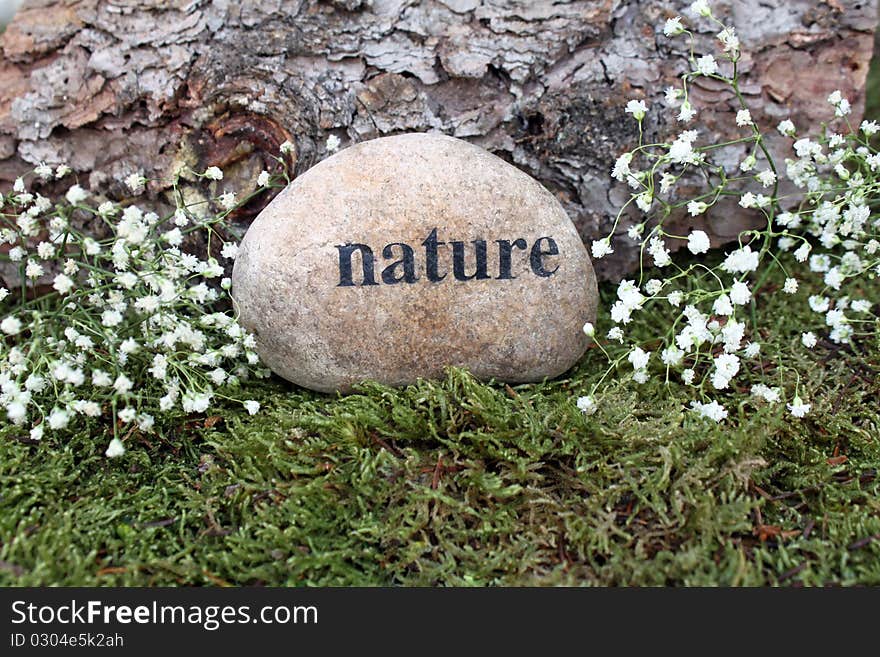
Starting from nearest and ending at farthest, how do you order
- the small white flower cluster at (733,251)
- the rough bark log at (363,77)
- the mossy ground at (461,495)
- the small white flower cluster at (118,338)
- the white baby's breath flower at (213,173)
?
the mossy ground at (461,495)
the small white flower cluster at (118,338)
the small white flower cluster at (733,251)
the white baby's breath flower at (213,173)
the rough bark log at (363,77)

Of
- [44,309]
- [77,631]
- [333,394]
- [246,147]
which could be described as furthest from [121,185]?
[77,631]

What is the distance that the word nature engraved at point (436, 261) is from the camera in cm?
222

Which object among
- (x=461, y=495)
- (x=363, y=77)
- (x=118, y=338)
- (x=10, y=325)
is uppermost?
(x=363, y=77)

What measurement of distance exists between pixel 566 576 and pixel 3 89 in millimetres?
2619

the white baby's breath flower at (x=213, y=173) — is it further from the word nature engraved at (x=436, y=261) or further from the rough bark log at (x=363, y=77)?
the word nature engraved at (x=436, y=261)

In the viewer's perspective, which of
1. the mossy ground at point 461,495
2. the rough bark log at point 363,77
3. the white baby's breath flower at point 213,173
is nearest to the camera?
the mossy ground at point 461,495

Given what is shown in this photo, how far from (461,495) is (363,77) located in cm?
162

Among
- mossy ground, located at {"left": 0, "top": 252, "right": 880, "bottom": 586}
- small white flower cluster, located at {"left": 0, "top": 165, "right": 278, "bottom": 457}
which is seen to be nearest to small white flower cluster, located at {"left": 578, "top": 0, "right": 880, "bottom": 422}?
mossy ground, located at {"left": 0, "top": 252, "right": 880, "bottom": 586}

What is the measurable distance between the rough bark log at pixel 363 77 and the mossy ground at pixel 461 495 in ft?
3.35

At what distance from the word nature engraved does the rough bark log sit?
56 centimetres

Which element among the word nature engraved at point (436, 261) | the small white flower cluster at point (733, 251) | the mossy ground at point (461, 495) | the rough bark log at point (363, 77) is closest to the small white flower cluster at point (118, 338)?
the mossy ground at point (461, 495)

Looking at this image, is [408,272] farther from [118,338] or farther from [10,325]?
[10,325]

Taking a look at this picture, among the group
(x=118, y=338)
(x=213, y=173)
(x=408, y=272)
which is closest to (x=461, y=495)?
(x=408, y=272)

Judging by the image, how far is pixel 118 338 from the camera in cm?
216
